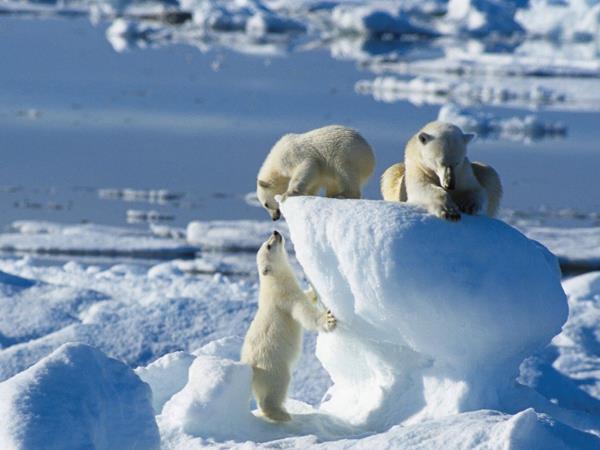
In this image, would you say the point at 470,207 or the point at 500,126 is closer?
the point at 470,207

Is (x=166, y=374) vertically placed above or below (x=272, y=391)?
below

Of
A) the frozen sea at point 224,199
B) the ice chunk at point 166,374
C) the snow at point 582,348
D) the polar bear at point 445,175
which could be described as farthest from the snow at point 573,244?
the polar bear at point 445,175

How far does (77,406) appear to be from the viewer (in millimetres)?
4461

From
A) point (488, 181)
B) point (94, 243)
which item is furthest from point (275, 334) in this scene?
point (94, 243)

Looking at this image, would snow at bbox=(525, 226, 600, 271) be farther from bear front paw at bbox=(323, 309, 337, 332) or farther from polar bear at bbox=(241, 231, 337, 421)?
bear front paw at bbox=(323, 309, 337, 332)

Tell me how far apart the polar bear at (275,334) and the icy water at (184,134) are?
1057 cm

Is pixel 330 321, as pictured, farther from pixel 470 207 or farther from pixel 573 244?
pixel 573 244

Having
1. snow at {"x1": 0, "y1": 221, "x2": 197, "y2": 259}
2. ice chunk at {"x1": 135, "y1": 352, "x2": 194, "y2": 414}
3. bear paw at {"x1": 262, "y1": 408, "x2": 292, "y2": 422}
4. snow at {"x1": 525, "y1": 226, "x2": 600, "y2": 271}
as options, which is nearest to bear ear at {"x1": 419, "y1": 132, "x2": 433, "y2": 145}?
bear paw at {"x1": 262, "y1": 408, "x2": 292, "y2": 422}

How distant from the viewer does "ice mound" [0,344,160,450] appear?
427cm

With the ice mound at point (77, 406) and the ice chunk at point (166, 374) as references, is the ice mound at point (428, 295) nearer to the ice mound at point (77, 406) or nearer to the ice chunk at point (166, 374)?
the ice mound at point (77, 406)

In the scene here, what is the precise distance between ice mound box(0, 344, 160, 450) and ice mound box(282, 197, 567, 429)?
0.88 m

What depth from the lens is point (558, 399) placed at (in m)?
7.34

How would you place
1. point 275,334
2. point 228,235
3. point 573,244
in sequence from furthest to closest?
point 573,244 < point 228,235 < point 275,334

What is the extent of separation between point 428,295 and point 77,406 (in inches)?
55.8
